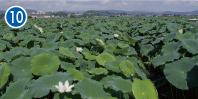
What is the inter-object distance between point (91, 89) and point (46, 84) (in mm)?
499

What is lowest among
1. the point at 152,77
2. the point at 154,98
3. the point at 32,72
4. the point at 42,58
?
the point at 152,77

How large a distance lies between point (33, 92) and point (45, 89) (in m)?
0.12

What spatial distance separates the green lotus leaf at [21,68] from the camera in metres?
1.52

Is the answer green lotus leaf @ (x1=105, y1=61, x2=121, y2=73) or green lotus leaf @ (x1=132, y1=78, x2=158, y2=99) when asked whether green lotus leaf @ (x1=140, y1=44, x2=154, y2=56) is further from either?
green lotus leaf @ (x1=132, y1=78, x2=158, y2=99)

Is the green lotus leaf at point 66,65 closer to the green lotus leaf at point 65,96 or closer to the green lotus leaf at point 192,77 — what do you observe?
the green lotus leaf at point 65,96

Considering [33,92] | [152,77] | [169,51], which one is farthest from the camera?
[152,77]

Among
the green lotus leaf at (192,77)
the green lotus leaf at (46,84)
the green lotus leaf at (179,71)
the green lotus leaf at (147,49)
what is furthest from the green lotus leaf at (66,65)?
the green lotus leaf at (147,49)

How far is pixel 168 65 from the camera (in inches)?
81.7

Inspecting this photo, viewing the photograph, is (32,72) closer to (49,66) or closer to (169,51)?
(49,66)

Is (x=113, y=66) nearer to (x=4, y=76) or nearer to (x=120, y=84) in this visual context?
(x=120, y=84)

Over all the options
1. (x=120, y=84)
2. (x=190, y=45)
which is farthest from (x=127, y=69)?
(x=190, y=45)

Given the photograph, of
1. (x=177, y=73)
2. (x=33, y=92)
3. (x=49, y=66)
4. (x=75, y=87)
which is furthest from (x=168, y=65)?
(x=33, y=92)

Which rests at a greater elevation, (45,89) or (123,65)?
(123,65)

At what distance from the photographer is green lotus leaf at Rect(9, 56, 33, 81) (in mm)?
1525
